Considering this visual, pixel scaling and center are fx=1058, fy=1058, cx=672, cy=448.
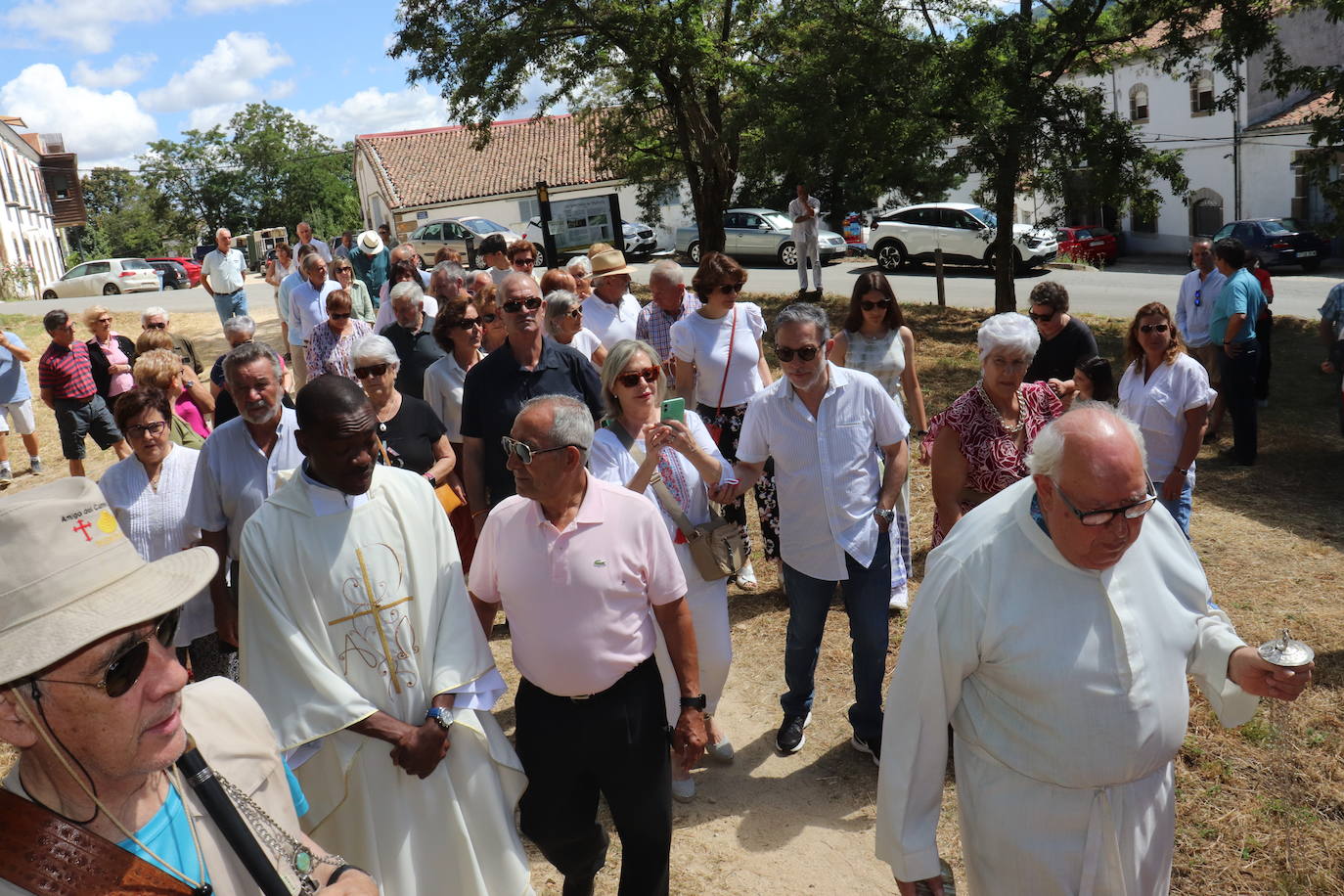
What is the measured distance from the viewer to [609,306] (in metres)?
8.03

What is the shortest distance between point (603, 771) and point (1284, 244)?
1102 inches

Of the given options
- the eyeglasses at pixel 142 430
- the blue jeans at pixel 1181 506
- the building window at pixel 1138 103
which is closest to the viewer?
the eyeglasses at pixel 142 430

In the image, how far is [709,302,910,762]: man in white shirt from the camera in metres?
4.65

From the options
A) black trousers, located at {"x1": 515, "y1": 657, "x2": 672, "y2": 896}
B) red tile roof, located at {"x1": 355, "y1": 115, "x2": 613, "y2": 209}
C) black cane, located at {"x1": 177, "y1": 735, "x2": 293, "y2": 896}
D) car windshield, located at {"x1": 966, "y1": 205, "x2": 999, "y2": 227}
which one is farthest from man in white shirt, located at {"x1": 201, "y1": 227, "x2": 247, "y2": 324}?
red tile roof, located at {"x1": 355, "y1": 115, "x2": 613, "y2": 209}

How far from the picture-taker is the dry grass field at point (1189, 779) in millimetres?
4172

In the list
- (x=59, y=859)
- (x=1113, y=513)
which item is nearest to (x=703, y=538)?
(x=1113, y=513)

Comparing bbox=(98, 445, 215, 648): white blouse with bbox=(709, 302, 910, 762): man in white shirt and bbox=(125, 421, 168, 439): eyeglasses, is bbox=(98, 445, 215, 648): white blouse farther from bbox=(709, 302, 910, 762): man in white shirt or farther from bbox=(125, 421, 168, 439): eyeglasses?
bbox=(709, 302, 910, 762): man in white shirt

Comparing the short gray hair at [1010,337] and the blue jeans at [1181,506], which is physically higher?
the short gray hair at [1010,337]

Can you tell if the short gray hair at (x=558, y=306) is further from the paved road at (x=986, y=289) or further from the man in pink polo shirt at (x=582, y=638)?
the paved road at (x=986, y=289)

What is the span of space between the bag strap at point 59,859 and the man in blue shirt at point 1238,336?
1019cm

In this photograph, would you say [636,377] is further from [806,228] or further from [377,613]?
[806,228]

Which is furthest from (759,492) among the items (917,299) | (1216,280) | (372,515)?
(917,299)

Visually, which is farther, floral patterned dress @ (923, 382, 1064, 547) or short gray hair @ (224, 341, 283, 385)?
short gray hair @ (224, 341, 283, 385)

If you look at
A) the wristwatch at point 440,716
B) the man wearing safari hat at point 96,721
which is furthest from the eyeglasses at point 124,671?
the wristwatch at point 440,716
